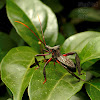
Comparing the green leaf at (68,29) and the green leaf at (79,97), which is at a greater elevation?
the green leaf at (79,97)

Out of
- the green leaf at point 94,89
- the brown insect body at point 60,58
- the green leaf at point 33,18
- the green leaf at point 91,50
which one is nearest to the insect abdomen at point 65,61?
the brown insect body at point 60,58

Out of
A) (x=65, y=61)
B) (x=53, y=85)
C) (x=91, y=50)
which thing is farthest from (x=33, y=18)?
(x=53, y=85)

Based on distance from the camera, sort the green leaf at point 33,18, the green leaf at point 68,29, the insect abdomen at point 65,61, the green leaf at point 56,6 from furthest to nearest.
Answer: the green leaf at point 68,29 < the green leaf at point 56,6 < the green leaf at point 33,18 < the insect abdomen at point 65,61

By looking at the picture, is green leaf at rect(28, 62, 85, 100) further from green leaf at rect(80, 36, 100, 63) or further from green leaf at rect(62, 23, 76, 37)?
green leaf at rect(62, 23, 76, 37)

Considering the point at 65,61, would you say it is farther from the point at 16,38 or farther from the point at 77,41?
the point at 16,38

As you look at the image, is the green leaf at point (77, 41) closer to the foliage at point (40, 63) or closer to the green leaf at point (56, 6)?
the foliage at point (40, 63)

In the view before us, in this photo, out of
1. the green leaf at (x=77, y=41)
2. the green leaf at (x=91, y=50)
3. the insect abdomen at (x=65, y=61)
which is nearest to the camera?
the green leaf at (x=91, y=50)

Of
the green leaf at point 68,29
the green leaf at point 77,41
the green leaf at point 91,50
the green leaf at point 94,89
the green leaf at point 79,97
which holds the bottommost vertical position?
the green leaf at point 68,29

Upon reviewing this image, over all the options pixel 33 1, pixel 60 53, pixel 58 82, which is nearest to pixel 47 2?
pixel 33 1
